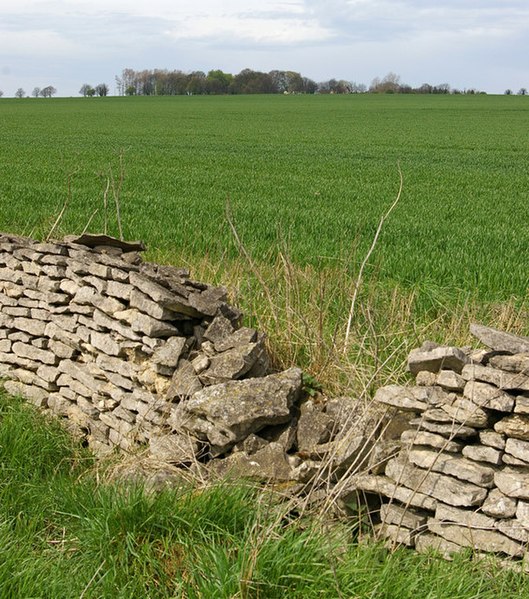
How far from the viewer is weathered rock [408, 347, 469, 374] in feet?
14.9

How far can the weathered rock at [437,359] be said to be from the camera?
4527 millimetres

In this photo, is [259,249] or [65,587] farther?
[259,249]

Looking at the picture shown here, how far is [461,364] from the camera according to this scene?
454 cm

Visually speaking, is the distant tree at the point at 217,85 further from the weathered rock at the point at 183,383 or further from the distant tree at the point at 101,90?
the weathered rock at the point at 183,383

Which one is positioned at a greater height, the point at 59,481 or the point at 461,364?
the point at 461,364

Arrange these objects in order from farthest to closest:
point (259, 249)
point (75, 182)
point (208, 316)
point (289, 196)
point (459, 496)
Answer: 1. point (75, 182)
2. point (289, 196)
3. point (259, 249)
4. point (208, 316)
5. point (459, 496)

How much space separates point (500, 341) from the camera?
14.9ft

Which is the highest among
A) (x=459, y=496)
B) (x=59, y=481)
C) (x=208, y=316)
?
(x=208, y=316)

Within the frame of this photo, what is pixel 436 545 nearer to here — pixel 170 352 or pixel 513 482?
pixel 513 482

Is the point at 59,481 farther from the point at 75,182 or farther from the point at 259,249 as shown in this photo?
the point at 75,182

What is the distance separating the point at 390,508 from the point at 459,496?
41cm

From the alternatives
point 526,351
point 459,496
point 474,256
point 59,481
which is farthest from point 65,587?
point 474,256

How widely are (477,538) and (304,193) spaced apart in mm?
16441

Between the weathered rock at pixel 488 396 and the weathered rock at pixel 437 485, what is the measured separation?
0.41 meters
